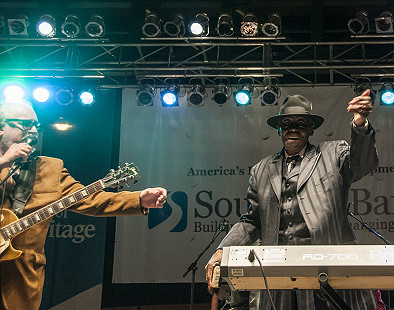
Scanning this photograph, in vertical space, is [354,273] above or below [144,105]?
below

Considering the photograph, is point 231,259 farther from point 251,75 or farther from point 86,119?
point 86,119

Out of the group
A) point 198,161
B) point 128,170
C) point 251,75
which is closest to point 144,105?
point 198,161

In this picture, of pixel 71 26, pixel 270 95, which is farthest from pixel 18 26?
pixel 270 95

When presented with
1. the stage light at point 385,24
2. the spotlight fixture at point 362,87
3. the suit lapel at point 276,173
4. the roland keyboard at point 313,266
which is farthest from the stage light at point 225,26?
the roland keyboard at point 313,266

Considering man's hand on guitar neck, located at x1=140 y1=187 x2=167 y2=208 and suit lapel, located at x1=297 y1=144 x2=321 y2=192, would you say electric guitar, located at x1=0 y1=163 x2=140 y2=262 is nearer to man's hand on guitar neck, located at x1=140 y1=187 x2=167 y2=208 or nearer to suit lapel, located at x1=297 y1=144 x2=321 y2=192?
man's hand on guitar neck, located at x1=140 y1=187 x2=167 y2=208

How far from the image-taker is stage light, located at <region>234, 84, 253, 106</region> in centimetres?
658

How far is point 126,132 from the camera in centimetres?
685

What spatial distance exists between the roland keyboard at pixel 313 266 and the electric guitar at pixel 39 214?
195 cm

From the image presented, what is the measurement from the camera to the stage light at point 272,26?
20.8ft

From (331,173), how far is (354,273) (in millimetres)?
1125

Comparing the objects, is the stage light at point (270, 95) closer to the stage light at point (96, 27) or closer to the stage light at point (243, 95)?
the stage light at point (243, 95)

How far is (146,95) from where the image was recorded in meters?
6.75

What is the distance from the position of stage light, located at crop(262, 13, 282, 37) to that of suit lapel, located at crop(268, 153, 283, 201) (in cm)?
351

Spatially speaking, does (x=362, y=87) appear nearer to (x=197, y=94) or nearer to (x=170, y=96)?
(x=197, y=94)
